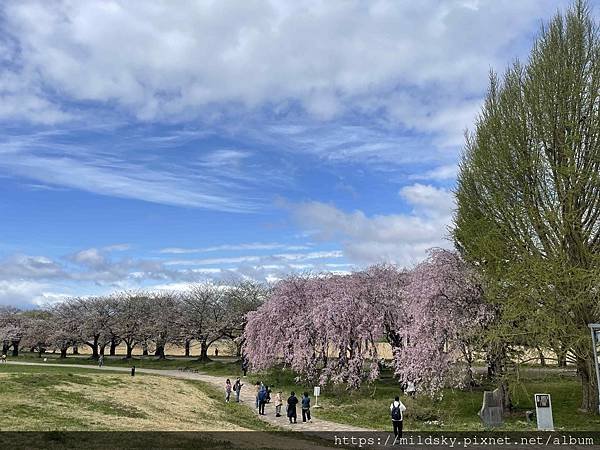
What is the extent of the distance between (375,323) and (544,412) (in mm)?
14394

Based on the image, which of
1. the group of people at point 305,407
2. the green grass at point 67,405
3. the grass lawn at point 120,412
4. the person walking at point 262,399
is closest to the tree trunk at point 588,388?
the group of people at point 305,407

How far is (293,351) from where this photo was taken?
3600 cm

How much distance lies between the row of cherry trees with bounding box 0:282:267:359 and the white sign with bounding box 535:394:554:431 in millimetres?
46800

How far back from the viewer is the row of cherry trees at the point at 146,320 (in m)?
65.7

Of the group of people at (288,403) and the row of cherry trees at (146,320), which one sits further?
the row of cherry trees at (146,320)

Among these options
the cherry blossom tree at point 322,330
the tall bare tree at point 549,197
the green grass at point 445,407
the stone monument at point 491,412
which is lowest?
the green grass at point 445,407

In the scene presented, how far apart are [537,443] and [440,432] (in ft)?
12.6

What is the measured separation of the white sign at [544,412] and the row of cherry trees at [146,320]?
46800 mm

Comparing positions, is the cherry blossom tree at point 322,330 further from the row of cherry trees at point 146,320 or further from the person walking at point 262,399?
the row of cherry trees at point 146,320

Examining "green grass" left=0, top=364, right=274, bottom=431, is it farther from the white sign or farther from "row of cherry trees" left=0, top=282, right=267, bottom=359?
"row of cherry trees" left=0, top=282, right=267, bottom=359

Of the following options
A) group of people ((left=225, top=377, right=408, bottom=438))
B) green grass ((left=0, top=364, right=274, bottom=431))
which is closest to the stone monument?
group of people ((left=225, top=377, right=408, bottom=438))

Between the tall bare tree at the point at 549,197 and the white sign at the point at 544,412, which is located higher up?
the tall bare tree at the point at 549,197

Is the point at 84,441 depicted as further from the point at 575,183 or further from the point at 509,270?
the point at 575,183

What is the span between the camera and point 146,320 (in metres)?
71.9
